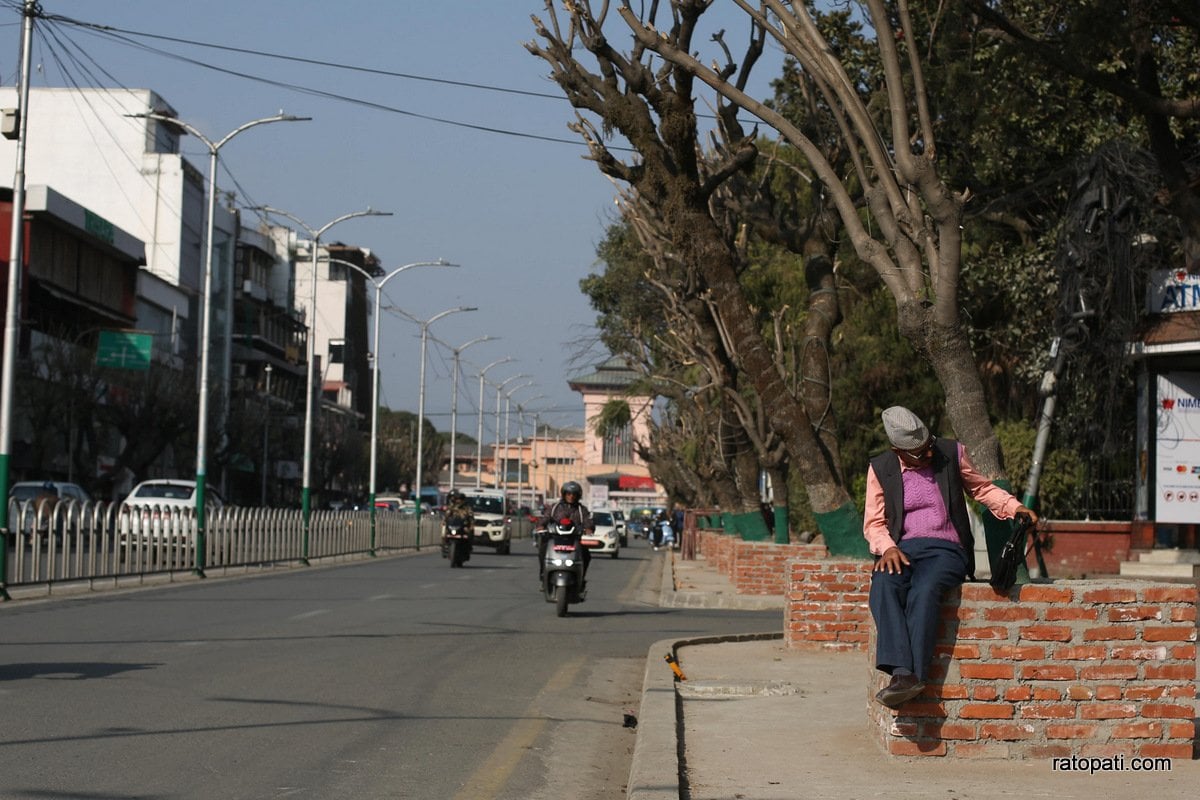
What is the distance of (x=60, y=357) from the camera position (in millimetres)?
53281

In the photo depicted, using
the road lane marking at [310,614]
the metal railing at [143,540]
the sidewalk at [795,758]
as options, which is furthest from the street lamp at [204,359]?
the sidewalk at [795,758]

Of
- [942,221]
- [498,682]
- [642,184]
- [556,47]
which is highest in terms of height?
[556,47]

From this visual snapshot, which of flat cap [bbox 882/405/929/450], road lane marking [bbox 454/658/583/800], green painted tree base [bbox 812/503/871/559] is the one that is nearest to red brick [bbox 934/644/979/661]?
flat cap [bbox 882/405/929/450]

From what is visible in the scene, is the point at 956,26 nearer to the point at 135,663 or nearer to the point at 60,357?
the point at 135,663

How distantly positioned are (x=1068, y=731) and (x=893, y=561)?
1202 millimetres

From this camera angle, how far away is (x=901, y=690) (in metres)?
7.75

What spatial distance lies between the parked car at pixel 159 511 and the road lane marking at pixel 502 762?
15.4 m

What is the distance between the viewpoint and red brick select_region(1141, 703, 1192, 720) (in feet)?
26.4

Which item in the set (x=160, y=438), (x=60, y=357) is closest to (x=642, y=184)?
(x=60, y=357)

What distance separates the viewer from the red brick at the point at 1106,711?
8.01m

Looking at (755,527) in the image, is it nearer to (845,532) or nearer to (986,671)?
(845,532)

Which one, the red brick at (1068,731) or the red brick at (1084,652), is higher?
the red brick at (1084,652)

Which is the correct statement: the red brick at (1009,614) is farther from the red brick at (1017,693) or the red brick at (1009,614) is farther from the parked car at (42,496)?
the parked car at (42,496)

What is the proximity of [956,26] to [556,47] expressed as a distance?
485 centimetres
